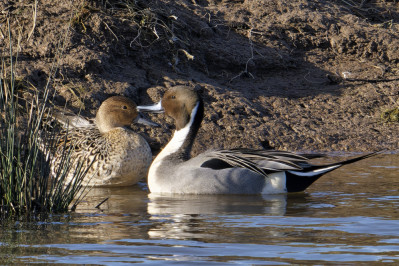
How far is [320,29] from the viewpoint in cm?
1125

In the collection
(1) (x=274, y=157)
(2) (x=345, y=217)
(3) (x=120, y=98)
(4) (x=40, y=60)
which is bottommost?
(2) (x=345, y=217)

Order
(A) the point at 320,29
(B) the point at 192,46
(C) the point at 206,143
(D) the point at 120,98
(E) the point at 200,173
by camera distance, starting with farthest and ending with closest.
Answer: (A) the point at 320,29 < (B) the point at 192,46 < (C) the point at 206,143 < (D) the point at 120,98 < (E) the point at 200,173

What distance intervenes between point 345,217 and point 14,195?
227 cm

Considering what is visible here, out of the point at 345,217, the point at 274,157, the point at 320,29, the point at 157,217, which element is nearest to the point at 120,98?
the point at 274,157

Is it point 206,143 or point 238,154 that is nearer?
point 238,154

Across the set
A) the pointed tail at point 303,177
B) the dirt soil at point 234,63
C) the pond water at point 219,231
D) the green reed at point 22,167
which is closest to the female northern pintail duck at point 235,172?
the pointed tail at point 303,177

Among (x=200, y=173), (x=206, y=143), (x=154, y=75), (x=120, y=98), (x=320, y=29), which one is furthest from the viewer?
(x=320, y=29)

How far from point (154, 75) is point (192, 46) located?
886mm

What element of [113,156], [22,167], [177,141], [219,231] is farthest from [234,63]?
[219,231]

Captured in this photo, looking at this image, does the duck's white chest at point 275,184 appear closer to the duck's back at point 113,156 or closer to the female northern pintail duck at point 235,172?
the female northern pintail duck at point 235,172

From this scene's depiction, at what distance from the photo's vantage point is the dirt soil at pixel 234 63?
30.4ft

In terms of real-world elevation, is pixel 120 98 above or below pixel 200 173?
above

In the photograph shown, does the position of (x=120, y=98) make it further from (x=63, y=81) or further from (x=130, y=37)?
(x=130, y=37)

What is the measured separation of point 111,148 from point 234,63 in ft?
10.7
